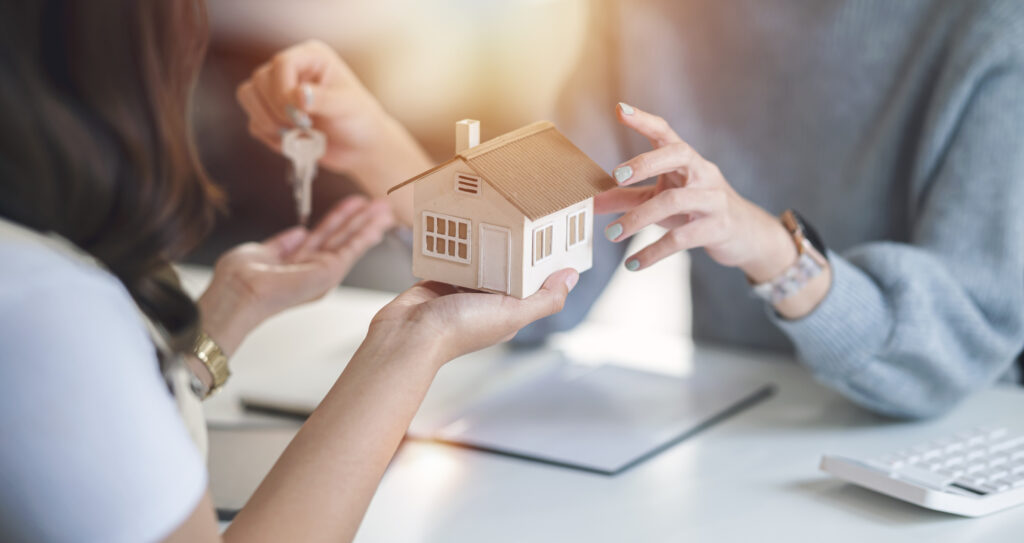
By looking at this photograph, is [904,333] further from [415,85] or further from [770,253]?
[415,85]

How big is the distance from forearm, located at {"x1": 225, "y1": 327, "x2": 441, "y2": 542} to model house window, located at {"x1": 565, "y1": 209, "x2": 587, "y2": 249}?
0.14m

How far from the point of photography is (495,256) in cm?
66

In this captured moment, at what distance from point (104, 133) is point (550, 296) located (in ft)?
0.99

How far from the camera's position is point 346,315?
4.20ft

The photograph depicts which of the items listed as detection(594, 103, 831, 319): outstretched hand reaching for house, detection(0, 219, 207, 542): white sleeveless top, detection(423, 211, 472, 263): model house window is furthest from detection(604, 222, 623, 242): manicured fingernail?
detection(0, 219, 207, 542): white sleeveless top

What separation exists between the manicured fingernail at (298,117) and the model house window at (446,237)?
300 mm

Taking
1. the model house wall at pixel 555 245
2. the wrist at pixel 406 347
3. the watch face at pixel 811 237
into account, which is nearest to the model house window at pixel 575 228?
the model house wall at pixel 555 245

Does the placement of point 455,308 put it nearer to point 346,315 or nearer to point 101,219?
point 101,219

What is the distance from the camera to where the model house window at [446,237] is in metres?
0.67

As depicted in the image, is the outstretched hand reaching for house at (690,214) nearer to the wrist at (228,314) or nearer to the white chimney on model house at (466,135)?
the white chimney on model house at (466,135)

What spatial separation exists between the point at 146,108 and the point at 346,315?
763mm

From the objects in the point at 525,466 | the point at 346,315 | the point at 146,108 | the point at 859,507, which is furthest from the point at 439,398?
the point at 146,108

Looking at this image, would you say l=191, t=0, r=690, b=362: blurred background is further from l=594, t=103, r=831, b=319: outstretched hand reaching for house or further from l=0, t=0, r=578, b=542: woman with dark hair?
l=0, t=0, r=578, b=542: woman with dark hair

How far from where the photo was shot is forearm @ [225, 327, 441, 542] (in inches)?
21.7
